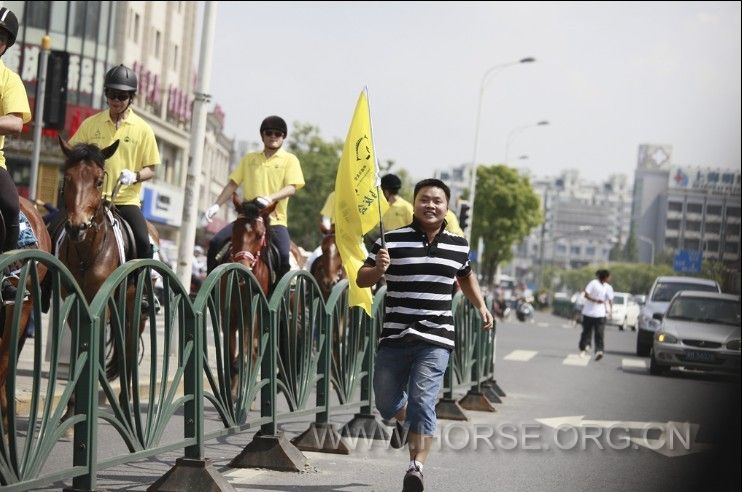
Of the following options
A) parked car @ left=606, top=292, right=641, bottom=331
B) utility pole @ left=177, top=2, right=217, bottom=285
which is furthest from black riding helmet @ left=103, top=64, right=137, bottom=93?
parked car @ left=606, top=292, right=641, bottom=331

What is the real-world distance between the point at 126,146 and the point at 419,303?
3659 millimetres

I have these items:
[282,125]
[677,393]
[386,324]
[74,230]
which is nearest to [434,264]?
[386,324]

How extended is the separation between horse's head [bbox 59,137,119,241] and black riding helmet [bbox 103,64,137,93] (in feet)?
3.37

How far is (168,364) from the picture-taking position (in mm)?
7027

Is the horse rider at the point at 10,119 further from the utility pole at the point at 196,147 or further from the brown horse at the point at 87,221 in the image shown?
the utility pole at the point at 196,147

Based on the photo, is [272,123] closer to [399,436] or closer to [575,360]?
[399,436]

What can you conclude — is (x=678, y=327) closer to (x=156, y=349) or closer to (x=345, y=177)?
(x=345, y=177)

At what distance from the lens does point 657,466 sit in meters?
10.1

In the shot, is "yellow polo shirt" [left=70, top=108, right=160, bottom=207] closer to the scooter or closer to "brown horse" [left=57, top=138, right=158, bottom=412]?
"brown horse" [left=57, top=138, right=158, bottom=412]

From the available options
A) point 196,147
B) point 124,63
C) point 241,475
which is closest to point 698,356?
point 196,147

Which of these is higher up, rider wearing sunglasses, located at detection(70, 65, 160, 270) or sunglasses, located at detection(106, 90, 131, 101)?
sunglasses, located at detection(106, 90, 131, 101)

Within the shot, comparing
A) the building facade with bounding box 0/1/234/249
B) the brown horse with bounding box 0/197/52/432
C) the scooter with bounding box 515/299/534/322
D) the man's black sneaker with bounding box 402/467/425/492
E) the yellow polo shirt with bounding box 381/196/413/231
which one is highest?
the building facade with bounding box 0/1/234/249

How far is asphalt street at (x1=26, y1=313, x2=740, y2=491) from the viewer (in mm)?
3766

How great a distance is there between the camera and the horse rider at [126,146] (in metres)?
10.6
